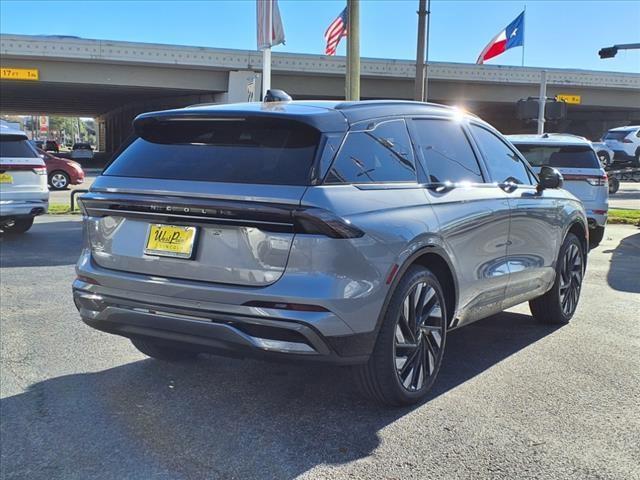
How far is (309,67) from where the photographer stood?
32781 mm

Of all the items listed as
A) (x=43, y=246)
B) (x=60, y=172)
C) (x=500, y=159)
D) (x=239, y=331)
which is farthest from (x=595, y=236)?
(x=60, y=172)

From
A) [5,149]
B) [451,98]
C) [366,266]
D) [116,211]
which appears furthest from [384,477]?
[451,98]

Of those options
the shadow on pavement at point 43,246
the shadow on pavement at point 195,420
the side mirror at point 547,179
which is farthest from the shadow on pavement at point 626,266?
the shadow on pavement at point 43,246

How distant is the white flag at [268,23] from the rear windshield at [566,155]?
4.82 metres

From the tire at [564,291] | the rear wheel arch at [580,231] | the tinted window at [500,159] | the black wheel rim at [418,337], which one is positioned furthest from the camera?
the rear wheel arch at [580,231]

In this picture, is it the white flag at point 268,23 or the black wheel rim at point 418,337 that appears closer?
the black wheel rim at point 418,337

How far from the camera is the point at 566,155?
10.8 m

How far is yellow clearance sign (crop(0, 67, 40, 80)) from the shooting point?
30562mm

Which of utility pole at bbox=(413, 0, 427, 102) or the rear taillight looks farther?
utility pole at bbox=(413, 0, 427, 102)

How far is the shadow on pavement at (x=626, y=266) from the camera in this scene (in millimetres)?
7841

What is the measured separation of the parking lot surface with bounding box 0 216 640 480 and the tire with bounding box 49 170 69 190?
1796cm

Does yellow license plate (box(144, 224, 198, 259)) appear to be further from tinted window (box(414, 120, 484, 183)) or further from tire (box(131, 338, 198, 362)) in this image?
tinted window (box(414, 120, 484, 183))

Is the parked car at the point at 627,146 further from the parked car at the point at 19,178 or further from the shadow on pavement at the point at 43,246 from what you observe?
the parked car at the point at 19,178

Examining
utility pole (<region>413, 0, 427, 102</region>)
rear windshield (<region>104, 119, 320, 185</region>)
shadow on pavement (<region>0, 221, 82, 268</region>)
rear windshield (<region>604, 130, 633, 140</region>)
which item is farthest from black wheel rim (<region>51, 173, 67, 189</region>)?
rear windshield (<region>604, 130, 633, 140</region>)
